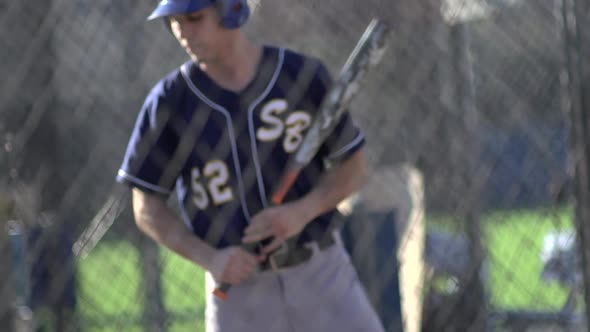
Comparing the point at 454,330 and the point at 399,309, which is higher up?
the point at 399,309

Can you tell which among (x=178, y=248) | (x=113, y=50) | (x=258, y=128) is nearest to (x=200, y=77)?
(x=258, y=128)

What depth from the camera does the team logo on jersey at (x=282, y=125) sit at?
10.8 feet

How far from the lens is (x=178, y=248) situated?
335cm

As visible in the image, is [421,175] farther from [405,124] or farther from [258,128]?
[258,128]

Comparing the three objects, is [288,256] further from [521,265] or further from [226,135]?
[521,265]

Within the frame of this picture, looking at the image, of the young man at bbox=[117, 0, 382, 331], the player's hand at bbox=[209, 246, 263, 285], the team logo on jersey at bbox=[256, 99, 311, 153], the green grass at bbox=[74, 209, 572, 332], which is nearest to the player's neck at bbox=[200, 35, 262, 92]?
the young man at bbox=[117, 0, 382, 331]

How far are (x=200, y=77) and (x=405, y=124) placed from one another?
273 centimetres

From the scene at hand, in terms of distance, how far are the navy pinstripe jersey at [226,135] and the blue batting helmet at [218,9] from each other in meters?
0.19

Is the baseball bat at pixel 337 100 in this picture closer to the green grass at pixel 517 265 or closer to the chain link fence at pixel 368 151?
the chain link fence at pixel 368 151

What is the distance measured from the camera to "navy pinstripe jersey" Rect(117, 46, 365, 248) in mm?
3281

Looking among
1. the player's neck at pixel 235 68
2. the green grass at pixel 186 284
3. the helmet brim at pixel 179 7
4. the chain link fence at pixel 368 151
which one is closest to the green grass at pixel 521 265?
the green grass at pixel 186 284

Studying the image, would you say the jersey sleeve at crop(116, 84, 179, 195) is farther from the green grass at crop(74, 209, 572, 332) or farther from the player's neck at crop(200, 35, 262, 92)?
the green grass at crop(74, 209, 572, 332)

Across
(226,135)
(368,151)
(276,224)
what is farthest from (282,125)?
(368,151)

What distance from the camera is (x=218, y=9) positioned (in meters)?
3.19
